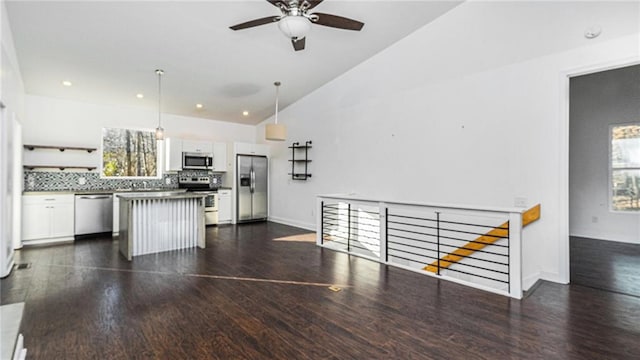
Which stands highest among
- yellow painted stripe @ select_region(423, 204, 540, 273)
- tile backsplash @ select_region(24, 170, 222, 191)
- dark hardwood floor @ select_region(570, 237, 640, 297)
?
tile backsplash @ select_region(24, 170, 222, 191)

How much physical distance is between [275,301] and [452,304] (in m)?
1.67

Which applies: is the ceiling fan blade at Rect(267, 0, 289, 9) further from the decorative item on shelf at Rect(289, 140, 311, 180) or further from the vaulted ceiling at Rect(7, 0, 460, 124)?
the decorative item on shelf at Rect(289, 140, 311, 180)

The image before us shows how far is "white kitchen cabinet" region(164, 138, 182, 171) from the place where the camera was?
22.4 ft

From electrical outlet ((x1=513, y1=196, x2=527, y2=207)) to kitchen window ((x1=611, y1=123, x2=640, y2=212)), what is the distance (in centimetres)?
356

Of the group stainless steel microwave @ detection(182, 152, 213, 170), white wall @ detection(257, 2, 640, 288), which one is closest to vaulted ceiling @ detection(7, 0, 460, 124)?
white wall @ detection(257, 2, 640, 288)

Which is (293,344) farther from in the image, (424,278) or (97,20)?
(97,20)

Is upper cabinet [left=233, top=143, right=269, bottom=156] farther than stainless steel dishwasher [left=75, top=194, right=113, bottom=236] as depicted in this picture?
Yes

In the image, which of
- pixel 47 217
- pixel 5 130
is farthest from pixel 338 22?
pixel 47 217

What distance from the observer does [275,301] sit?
2924 mm

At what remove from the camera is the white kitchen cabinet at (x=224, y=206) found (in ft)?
24.4

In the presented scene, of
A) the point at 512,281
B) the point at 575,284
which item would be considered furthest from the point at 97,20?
the point at 575,284

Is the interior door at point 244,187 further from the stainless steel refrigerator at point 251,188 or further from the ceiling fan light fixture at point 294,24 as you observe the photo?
the ceiling fan light fixture at point 294,24

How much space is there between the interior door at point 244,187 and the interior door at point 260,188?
162 mm

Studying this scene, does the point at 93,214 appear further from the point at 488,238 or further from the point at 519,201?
the point at 519,201
